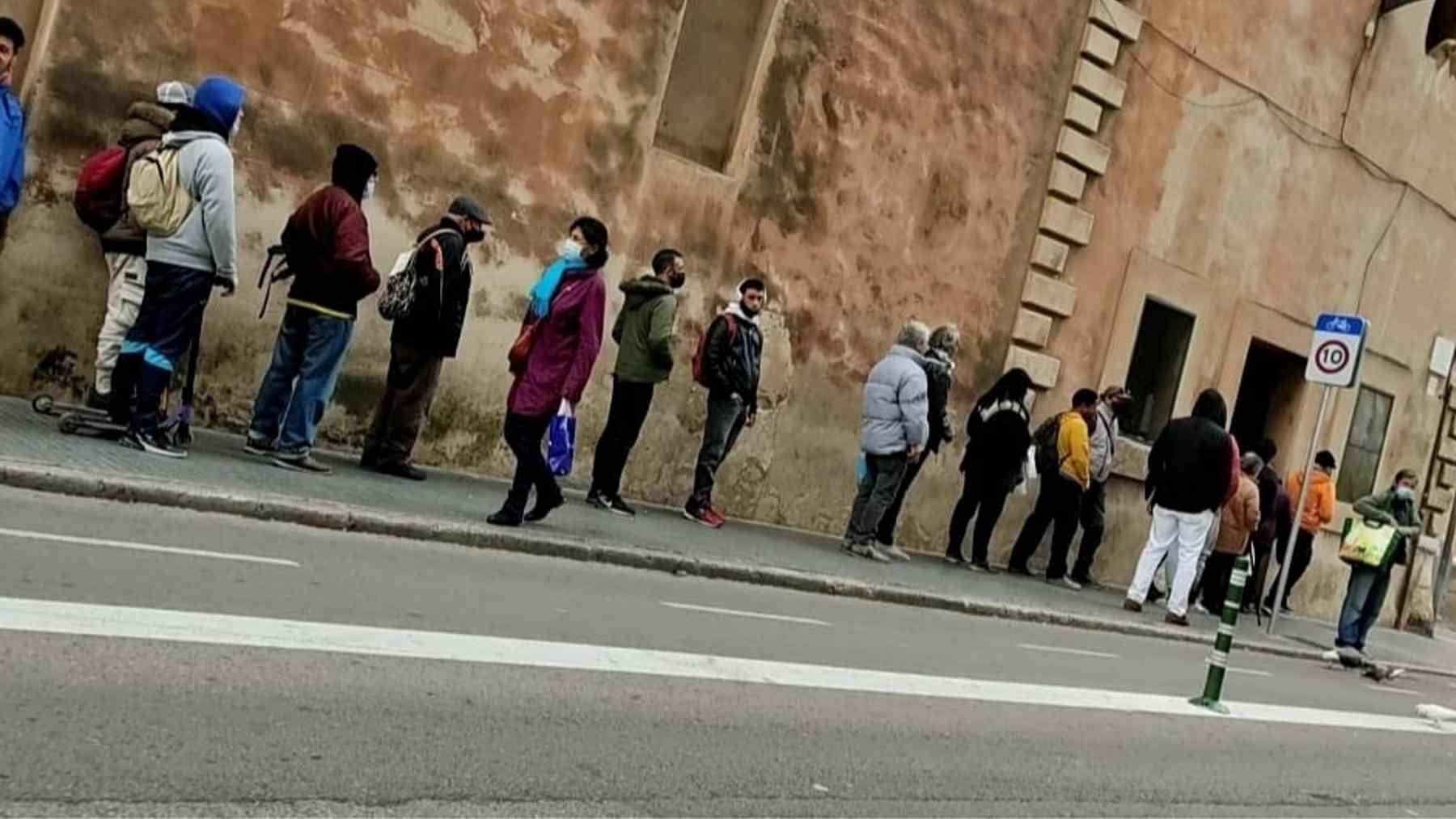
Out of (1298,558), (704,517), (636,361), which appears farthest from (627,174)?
(1298,558)

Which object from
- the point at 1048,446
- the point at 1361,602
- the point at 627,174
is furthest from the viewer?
the point at 1048,446

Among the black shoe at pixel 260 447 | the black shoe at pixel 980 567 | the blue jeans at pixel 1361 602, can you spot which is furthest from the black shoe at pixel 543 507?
the blue jeans at pixel 1361 602

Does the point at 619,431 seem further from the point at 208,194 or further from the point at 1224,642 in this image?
the point at 1224,642

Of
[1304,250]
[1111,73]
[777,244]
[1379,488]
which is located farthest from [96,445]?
[1379,488]

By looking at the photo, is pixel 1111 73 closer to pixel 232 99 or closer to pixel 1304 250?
pixel 1304 250

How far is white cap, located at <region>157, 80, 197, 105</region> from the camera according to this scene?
30.2 feet

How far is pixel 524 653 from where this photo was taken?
6.38 m

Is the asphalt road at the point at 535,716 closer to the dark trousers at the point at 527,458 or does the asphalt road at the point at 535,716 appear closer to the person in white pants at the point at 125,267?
the dark trousers at the point at 527,458

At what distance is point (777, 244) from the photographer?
45.1ft

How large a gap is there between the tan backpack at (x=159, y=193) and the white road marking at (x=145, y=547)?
9.23ft

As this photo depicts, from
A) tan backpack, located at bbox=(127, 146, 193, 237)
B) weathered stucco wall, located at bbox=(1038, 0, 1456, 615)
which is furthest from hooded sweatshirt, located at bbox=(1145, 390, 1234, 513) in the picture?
tan backpack, located at bbox=(127, 146, 193, 237)

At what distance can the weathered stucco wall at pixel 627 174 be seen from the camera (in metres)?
10.1

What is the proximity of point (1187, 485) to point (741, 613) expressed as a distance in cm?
598

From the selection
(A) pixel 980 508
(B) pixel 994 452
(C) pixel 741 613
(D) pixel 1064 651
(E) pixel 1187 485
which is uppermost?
(E) pixel 1187 485
